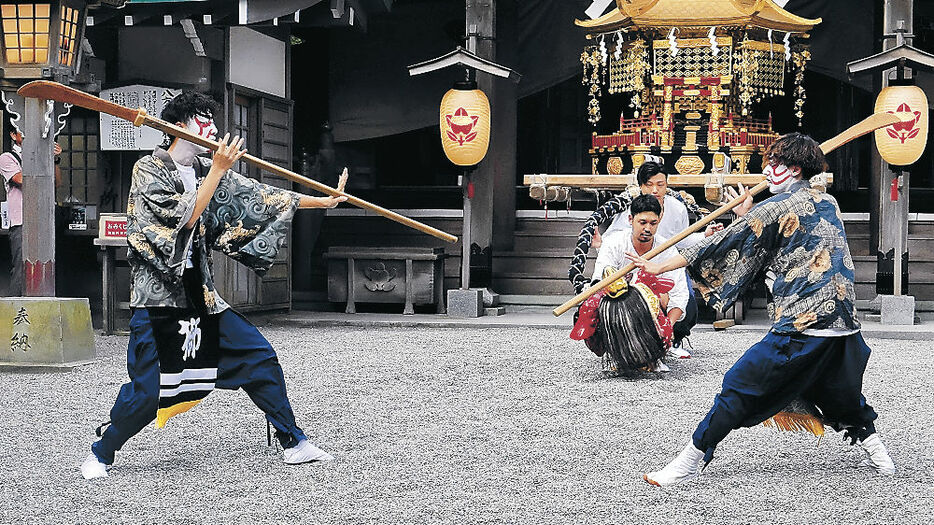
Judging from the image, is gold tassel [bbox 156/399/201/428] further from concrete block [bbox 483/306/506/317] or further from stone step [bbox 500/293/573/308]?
stone step [bbox 500/293/573/308]

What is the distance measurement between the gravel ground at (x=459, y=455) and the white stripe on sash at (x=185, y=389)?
1.04 feet

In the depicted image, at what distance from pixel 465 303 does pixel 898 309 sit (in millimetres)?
4089

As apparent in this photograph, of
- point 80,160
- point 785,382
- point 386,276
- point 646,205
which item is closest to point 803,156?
point 785,382

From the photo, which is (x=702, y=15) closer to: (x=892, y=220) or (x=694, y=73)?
(x=694, y=73)

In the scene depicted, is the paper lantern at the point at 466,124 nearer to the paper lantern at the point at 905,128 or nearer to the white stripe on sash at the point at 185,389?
the paper lantern at the point at 905,128

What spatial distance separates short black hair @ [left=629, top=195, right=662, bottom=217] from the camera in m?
7.36

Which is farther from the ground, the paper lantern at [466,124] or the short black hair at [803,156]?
the paper lantern at [466,124]

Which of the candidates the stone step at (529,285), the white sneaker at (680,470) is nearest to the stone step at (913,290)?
the stone step at (529,285)

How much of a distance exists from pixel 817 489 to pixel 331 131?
970cm

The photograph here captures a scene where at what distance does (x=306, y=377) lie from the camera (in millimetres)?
7664

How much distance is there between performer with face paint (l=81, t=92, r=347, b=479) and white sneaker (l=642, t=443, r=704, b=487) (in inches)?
56.8

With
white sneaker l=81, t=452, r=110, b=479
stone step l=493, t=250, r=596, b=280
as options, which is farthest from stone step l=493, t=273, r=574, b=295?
white sneaker l=81, t=452, r=110, b=479

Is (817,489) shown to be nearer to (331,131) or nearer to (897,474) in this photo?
(897,474)

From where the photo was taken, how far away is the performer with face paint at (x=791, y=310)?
4.71 m
